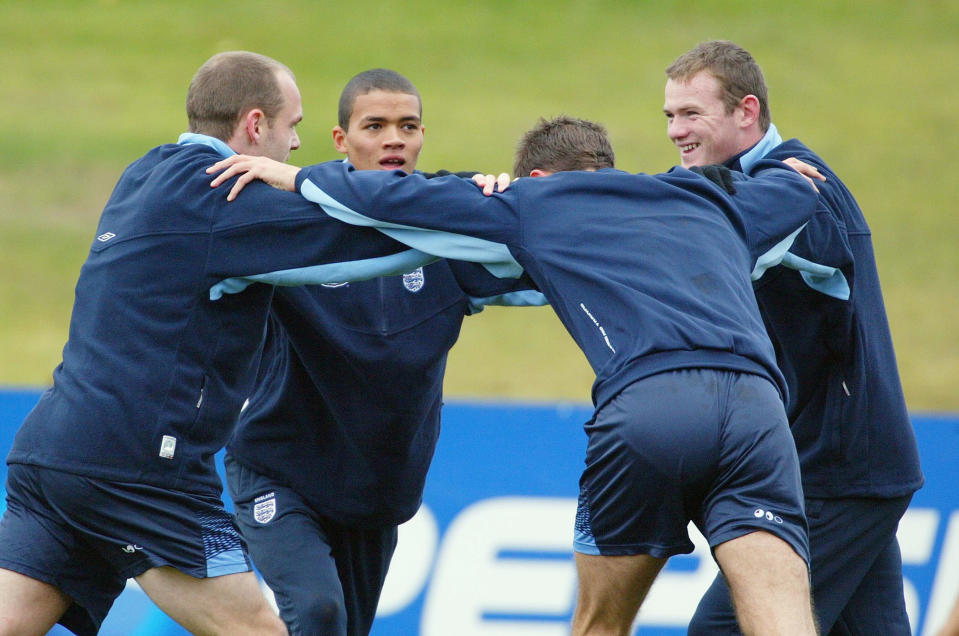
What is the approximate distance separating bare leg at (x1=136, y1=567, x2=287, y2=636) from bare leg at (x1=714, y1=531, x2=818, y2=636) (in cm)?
157

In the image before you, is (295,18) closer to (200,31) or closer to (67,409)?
(200,31)

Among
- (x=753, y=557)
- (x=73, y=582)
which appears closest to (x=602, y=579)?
(x=753, y=557)

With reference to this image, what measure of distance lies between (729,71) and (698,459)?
197 centimetres

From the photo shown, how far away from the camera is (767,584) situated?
3658 mm

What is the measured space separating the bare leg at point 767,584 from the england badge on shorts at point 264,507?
78.3 inches

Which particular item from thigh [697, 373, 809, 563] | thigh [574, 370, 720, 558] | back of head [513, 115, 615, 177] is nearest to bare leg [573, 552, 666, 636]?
thigh [574, 370, 720, 558]

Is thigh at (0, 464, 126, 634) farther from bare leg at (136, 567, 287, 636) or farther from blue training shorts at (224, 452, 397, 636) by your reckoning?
blue training shorts at (224, 452, 397, 636)

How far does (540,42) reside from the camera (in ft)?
69.2

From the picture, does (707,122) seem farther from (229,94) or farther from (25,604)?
(25,604)

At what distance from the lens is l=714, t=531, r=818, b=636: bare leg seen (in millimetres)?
3617

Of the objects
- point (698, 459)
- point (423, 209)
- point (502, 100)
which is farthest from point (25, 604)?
point (502, 100)

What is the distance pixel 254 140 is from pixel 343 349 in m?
0.86

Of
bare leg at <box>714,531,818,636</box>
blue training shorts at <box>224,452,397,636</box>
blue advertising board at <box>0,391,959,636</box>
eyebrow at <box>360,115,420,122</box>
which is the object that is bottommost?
blue advertising board at <box>0,391,959,636</box>

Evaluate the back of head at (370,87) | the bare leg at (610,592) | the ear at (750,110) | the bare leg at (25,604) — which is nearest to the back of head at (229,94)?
the back of head at (370,87)
